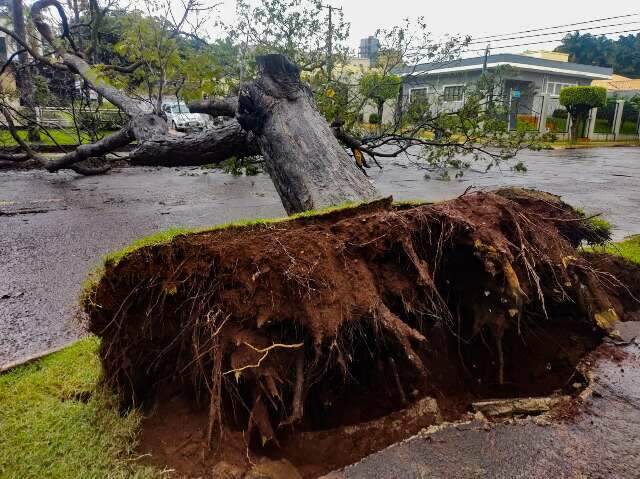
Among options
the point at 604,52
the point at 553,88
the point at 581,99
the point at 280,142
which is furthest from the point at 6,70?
the point at 604,52

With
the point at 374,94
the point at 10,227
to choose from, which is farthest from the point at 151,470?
the point at 374,94

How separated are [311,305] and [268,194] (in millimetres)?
8206

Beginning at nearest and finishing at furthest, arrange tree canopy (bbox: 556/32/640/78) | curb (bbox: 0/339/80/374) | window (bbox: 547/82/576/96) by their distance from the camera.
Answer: curb (bbox: 0/339/80/374) → window (bbox: 547/82/576/96) → tree canopy (bbox: 556/32/640/78)

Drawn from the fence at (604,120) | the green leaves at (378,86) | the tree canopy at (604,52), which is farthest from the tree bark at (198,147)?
the tree canopy at (604,52)

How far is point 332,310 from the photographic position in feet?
7.03

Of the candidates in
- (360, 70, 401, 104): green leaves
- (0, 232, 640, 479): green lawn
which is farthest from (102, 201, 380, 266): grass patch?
(360, 70, 401, 104): green leaves

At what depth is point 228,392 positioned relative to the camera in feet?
7.69

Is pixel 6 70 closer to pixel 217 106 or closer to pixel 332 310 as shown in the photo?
pixel 217 106

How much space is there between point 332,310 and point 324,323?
2.8 inches

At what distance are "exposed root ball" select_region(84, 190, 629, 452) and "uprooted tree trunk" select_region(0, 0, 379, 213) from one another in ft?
2.89

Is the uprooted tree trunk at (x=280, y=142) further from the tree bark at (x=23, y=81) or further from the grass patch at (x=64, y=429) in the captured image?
the tree bark at (x=23, y=81)

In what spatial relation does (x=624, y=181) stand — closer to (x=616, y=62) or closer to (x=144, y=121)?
(x=144, y=121)

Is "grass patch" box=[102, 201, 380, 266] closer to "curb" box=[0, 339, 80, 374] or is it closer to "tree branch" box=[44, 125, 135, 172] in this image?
"curb" box=[0, 339, 80, 374]

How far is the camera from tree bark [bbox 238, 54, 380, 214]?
3.44 meters
